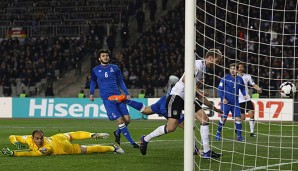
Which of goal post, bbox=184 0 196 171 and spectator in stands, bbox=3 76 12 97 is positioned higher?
goal post, bbox=184 0 196 171

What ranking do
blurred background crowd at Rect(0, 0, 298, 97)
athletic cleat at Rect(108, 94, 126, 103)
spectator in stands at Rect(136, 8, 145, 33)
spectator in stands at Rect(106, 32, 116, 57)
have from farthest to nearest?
spectator in stands at Rect(136, 8, 145, 33), spectator in stands at Rect(106, 32, 116, 57), blurred background crowd at Rect(0, 0, 298, 97), athletic cleat at Rect(108, 94, 126, 103)

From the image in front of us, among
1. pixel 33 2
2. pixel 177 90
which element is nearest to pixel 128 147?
pixel 177 90

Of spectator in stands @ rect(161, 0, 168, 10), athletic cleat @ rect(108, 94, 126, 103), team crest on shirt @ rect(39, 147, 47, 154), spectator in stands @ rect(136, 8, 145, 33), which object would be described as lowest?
team crest on shirt @ rect(39, 147, 47, 154)

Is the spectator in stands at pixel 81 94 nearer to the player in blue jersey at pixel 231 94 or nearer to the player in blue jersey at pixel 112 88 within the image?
the player in blue jersey at pixel 231 94

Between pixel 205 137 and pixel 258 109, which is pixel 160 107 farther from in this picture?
pixel 258 109

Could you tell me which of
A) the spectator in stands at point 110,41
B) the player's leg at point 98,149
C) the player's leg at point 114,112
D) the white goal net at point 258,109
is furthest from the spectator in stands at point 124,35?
the player's leg at point 98,149

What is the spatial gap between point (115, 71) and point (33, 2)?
2789 cm

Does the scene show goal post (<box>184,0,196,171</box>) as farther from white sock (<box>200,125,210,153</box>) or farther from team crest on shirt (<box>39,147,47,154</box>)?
team crest on shirt (<box>39,147,47,154</box>)

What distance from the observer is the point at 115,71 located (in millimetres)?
14914

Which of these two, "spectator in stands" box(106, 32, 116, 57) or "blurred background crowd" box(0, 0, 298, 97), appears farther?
"spectator in stands" box(106, 32, 116, 57)

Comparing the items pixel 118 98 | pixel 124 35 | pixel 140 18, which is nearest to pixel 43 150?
pixel 118 98

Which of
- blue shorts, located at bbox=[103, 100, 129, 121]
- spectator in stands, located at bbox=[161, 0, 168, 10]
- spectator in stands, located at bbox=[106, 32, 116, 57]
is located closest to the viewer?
blue shorts, located at bbox=[103, 100, 129, 121]

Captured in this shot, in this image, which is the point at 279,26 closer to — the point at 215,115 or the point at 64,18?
the point at 215,115

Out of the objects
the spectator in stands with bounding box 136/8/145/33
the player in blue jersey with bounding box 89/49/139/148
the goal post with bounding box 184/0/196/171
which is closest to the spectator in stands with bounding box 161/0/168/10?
the spectator in stands with bounding box 136/8/145/33
